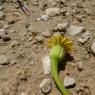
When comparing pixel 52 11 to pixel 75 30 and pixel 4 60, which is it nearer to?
pixel 75 30

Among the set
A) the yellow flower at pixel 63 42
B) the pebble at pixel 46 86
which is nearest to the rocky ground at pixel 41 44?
the pebble at pixel 46 86

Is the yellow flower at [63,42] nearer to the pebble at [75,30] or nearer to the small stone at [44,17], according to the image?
the pebble at [75,30]

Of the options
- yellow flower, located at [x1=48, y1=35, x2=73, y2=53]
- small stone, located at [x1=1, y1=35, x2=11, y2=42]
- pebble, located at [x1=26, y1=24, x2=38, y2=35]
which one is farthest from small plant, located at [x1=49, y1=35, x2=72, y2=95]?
small stone, located at [x1=1, y1=35, x2=11, y2=42]

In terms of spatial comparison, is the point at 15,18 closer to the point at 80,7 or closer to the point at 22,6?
the point at 22,6

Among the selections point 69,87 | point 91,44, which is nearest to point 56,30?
point 91,44

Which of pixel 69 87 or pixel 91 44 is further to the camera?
pixel 91 44

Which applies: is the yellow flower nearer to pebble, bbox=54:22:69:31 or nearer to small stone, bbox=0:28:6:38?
pebble, bbox=54:22:69:31

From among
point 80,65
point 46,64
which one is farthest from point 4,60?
point 80,65
